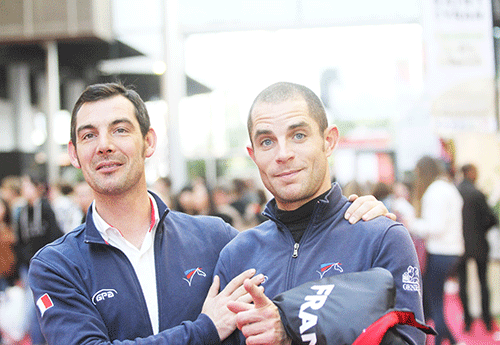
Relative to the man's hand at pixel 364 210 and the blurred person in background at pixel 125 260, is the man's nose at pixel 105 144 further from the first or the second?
the man's hand at pixel 364 210

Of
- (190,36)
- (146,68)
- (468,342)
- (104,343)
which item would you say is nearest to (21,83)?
(146,68)

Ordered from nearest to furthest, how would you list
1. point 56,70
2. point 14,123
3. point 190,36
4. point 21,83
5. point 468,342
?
point 468,342 < point 190,36 < point 56,70 < point 21,83 < point 14,123

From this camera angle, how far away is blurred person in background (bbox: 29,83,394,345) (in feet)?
6.02

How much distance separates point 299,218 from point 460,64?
9.78 feet

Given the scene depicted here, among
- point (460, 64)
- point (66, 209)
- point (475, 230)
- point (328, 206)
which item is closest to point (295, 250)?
point (328, 206)

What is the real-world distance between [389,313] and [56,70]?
12.3 m

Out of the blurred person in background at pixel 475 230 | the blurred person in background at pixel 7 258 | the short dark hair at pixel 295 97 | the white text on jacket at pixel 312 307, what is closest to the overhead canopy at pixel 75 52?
the blurred person in background at pixel 7 258

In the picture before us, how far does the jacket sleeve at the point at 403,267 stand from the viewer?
165 centimetres

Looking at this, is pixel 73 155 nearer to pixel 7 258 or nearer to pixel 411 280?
pixel 411 280

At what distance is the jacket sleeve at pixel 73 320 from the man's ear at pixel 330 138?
824 millimetres

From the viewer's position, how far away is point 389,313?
1445 mm

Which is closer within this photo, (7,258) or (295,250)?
(295,250)

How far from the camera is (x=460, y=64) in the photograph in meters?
4.17

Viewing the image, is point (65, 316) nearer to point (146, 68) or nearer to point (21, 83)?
point (146, 68)
